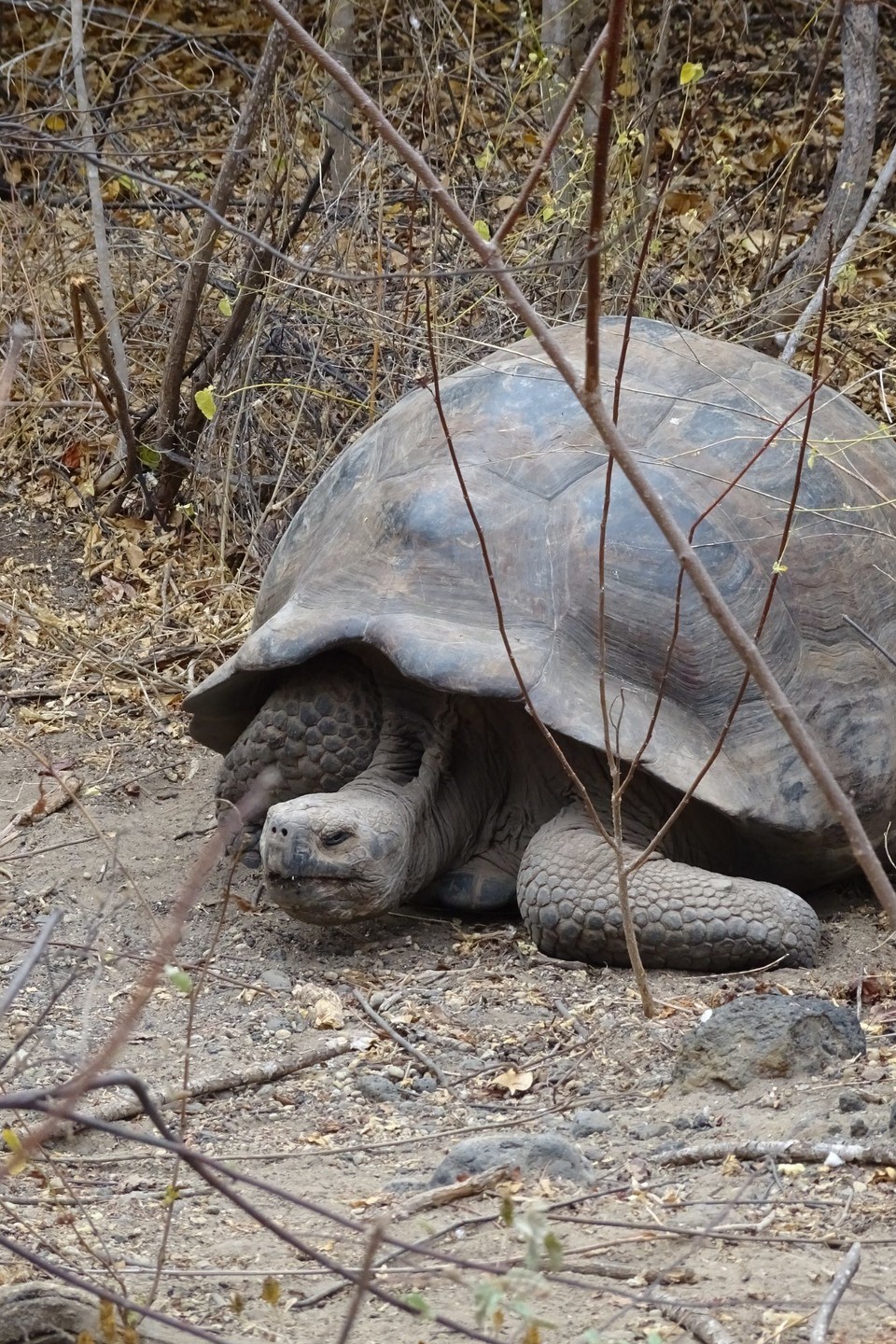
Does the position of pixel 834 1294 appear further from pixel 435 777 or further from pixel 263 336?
pixel 263 336

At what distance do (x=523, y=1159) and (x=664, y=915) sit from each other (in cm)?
126

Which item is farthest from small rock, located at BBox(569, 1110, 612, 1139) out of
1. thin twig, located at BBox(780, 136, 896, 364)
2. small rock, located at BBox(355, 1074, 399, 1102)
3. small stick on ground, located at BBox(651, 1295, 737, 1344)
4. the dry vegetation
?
thin twig, located at BBox(780, 136, 896, 364)

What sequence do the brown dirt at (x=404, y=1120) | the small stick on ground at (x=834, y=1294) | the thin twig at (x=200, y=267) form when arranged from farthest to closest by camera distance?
1. the thin twig at (x=200, y=267)
2. the brown dirt at (x=404, y=1120)
3. the small stick on ground at (x=834, y=1294)

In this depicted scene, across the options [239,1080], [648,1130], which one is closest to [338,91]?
[239,1080]

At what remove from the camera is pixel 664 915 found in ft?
11.3

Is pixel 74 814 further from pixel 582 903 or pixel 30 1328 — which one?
pixel 30 1328

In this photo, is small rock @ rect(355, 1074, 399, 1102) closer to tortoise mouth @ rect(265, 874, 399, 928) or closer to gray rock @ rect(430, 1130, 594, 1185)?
gray rock @ rect(430, 1130, 594, 1185)

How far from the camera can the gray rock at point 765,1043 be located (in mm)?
2564

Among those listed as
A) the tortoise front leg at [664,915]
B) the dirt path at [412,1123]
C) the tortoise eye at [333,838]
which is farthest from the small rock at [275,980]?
the tortoise front leg at [664,915]

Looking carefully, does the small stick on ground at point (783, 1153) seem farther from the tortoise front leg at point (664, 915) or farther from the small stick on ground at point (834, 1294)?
the tortoise front leg at point (664, 915)

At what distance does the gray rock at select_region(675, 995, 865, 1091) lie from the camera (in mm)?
2564

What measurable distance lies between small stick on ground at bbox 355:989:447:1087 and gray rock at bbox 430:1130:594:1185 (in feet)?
2.18

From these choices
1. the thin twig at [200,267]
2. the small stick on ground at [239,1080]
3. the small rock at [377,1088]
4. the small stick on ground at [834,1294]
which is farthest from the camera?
the thin twig at [200,267]

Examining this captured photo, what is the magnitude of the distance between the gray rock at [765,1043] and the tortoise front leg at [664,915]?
74 centimetres
